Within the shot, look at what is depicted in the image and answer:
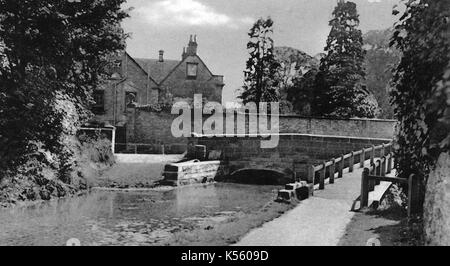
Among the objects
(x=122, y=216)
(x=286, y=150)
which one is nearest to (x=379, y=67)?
(x=286, y=150)

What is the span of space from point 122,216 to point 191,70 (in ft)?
109

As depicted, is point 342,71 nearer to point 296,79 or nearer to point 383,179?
point 296,79

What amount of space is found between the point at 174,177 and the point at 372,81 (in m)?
37.9

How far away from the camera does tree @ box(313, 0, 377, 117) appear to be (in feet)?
118

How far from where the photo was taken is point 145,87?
42094mm

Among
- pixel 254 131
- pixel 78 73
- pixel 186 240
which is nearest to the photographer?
pixel 186 240

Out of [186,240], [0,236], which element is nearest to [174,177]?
[0,236]

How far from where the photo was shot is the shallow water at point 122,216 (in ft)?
39.2

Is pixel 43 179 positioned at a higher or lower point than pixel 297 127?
lower

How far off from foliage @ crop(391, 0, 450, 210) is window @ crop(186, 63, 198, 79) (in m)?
38.1

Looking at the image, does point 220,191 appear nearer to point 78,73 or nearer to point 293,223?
point 78,73

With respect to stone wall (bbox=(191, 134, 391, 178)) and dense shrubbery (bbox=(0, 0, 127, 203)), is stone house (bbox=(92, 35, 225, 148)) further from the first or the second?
dense shrubbery (bbox=(0, 0, 127, 203))

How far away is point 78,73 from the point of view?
18453mm
